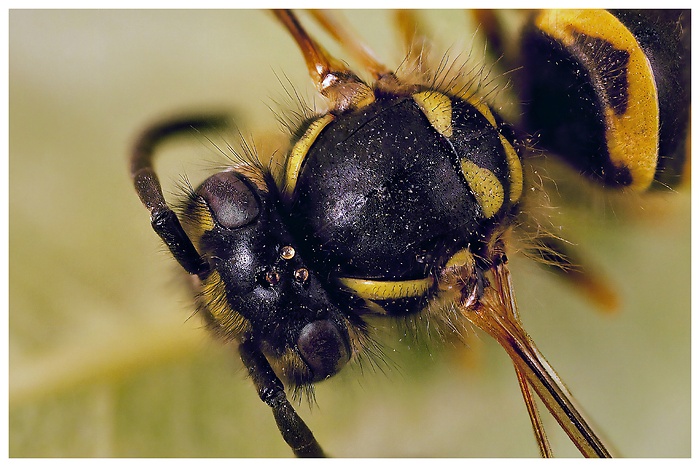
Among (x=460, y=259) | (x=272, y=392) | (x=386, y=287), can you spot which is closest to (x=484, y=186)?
(x=460, y=259)

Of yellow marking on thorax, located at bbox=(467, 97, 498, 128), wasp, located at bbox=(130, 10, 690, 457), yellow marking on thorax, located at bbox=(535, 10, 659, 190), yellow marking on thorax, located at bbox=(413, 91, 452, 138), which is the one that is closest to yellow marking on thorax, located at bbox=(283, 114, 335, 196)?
wasp, located at bbox=(130, 10, 690, 457)

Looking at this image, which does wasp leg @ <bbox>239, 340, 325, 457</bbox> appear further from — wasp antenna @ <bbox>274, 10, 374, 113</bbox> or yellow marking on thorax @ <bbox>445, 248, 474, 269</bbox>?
wasp antenna @ <bbox>274, 10, 374, 113</bbox>

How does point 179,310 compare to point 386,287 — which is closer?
point 386,287

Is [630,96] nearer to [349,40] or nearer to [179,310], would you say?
[349,40]

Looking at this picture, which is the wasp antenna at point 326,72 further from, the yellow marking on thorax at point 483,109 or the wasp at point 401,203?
the yellow marking on thorax at point 483,109

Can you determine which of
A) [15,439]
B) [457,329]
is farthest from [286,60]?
[15,439]
